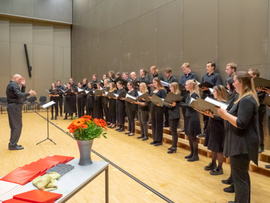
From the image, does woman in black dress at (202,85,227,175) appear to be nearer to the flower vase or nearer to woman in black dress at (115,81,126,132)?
the flower vase

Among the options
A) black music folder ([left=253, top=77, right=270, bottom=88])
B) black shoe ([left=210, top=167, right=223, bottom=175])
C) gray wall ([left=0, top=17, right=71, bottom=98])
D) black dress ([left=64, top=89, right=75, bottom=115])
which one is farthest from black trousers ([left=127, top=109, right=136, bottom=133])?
gray wall ([left=0, top=17, right=71, bottom=98])

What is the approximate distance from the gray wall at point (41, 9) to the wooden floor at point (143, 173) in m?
9.04

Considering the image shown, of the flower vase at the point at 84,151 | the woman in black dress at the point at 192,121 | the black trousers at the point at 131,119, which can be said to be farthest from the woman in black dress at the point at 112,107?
the flower vase at the point at 84,151

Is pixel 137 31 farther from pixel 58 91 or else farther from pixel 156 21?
pixel 58 91

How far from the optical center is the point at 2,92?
1256cm

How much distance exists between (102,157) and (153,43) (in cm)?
434

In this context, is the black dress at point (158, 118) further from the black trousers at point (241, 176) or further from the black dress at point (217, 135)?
the black trousers at point (241, 176)

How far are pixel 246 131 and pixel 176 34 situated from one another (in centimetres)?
498

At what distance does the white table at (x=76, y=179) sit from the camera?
1.70 metres

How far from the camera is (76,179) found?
1.92 meters

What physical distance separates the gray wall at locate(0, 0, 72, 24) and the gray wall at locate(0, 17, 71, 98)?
44cm

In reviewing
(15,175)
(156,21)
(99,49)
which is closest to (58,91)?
(99,49)

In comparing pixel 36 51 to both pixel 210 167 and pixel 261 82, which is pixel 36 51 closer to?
pixel 210 167

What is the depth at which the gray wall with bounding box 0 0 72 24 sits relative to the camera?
12570 millimetres
